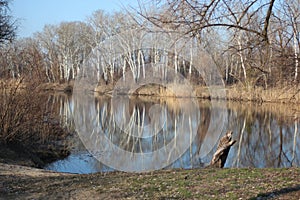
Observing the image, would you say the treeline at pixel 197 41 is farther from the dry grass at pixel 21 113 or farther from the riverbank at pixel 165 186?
the riverbank at pixel 165 186

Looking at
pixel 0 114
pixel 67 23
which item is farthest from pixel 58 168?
pixel 67 23

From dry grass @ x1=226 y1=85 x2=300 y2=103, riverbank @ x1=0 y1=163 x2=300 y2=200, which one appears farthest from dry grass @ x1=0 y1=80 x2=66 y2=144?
dry grass @ x1=226 y1=85 x2=300 y2=103

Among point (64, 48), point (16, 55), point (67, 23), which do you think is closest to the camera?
point (16, 55)

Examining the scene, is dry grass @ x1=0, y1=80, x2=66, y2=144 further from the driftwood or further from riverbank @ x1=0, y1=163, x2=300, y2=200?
the driftwood

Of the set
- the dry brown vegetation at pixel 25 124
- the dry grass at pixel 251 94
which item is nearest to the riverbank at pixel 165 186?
the dry brown vegetation at pixel 25 124

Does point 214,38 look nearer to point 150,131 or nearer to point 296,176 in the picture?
point 296,176

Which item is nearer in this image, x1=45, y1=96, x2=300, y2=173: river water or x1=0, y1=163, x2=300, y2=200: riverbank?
x1=0, y1=163, x2=300, y2=200: riverbank

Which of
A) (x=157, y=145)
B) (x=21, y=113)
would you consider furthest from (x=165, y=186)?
(x=21, y=113)

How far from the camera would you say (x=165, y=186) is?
5461 millimetres

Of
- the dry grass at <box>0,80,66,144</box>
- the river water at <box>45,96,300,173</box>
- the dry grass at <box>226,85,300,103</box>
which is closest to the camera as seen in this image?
the river water at <box>45,96,300,173</box>

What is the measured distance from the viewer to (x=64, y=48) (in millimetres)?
41625

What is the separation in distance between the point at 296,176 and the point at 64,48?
3831 cm

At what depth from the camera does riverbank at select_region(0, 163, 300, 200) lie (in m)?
4.90

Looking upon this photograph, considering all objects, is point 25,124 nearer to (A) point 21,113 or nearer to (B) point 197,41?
(A) point 21,113
